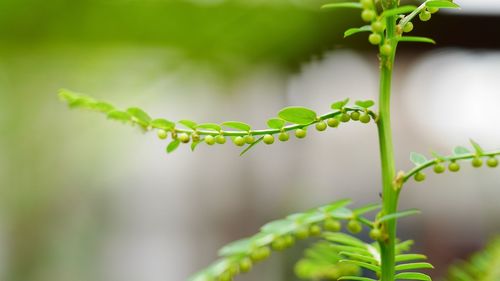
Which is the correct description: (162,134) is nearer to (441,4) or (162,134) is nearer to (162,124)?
(162,124)

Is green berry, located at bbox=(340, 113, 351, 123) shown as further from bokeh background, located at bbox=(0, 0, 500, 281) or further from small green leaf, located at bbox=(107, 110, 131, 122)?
bokeh background, located at bbox=(0, 0, 500, 281)

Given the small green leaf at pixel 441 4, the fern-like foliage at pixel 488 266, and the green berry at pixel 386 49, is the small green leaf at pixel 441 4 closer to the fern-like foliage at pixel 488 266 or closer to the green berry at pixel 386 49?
the green berry at pixel 386 49

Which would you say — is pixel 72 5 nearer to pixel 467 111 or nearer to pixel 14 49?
pixel 14 49

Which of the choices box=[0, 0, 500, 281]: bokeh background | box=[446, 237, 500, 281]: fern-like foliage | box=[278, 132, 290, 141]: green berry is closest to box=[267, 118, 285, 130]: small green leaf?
box=[278, 132, 290, 141]: green berry

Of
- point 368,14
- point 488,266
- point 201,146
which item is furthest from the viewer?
point 201,146

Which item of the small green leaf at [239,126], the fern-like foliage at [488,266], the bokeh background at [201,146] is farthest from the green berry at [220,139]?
the bokeh background at [201,146]

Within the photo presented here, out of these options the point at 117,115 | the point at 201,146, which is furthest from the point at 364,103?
the point at 201,146
